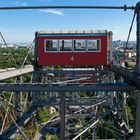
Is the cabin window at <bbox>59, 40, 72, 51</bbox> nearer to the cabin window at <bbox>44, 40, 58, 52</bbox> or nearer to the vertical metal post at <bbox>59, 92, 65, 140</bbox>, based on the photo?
the cabin window at <bbox>44, 40, 58, 52</bbox>

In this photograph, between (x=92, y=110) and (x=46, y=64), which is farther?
(x=92, y=110)

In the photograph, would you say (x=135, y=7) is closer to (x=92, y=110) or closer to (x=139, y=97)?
(x=139, y=97)

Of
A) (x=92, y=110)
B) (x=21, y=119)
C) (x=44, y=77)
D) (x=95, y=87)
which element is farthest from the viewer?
(x=92, y=110)

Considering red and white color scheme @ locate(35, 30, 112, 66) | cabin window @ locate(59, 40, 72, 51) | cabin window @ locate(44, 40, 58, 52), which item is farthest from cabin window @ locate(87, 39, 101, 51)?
cabin window @ locate(44, 40, 58, 52)

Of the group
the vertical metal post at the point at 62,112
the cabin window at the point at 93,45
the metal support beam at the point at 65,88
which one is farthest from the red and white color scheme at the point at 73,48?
the vertical metal post at the point at 62,112

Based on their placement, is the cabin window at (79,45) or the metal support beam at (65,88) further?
the cabin window at (79,45)

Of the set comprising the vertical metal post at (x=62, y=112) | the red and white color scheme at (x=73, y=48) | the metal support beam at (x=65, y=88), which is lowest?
the vertical metal post at (x=62, y=112)

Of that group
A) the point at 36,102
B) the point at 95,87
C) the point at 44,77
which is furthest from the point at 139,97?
the point at 44,77

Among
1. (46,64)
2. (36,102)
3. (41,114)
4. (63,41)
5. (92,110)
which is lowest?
(41,114)

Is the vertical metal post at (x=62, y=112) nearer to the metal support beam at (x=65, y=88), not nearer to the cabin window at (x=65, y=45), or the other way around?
the metal support beam at (x=65, y=88)
